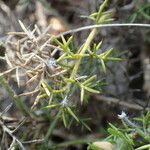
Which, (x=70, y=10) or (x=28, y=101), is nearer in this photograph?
(x=28, y=101)

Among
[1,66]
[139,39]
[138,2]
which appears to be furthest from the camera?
[139,39]

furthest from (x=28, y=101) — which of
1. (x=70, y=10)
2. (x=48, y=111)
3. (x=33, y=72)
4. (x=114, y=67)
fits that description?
(x=70, y=10)

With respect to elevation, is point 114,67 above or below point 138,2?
below

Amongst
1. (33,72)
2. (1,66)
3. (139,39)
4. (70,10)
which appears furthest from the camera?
(70,10)

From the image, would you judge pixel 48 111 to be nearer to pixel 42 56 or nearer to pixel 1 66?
pixel 1 66

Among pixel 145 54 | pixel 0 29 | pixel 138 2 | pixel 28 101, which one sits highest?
pixel 0 29

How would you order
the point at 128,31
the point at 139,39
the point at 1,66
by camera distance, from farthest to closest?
the point at 139,39 < the point at 128,31 < the point at 1,66

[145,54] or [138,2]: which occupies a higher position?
[138,2]

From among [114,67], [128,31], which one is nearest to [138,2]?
[128,31]

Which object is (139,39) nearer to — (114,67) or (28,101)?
(114,67)
